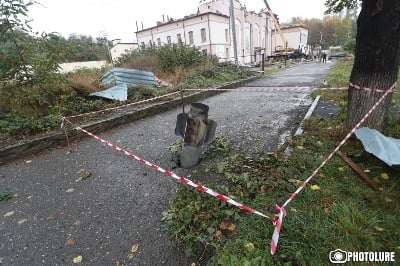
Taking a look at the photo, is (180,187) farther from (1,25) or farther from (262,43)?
(262,43)

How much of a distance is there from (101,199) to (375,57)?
4.37 m

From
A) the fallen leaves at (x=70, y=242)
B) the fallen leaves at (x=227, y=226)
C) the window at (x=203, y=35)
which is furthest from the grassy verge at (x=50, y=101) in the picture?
the window at (x=203, y=35)

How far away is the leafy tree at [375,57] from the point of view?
10.9 feet

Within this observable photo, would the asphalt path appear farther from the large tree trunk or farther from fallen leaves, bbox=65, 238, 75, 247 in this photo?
the large tree trunk

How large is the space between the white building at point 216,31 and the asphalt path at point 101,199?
25.0 m

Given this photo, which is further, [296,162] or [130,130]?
[130,130]

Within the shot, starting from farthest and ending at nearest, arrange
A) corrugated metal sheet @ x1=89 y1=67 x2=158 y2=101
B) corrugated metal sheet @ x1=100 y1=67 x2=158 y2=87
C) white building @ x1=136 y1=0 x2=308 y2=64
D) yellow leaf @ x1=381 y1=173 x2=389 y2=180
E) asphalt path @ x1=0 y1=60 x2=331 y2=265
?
white building @ x1=136 y1=0 x2=308 y2=64 → corrugated metal sheet @ x1=100 y1=67 x2=158 y2=87 → corrugated metal sheet @ x1=89 y1=67 x2=158 y2=101 → yellow leaf @ x1=381 y1=173 x2=389 y2=180 → asphalt path @ x1=0 y1=60 x2=331 y2=265

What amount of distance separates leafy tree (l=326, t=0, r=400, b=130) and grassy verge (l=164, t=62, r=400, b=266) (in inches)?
21.6

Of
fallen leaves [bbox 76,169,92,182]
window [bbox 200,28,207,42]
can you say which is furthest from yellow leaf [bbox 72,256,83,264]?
window [bbox 200,28,207,42]

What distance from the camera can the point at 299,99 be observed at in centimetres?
863

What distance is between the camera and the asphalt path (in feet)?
8.45

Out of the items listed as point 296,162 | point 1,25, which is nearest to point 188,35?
point 1,25

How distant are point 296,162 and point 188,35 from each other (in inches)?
1372

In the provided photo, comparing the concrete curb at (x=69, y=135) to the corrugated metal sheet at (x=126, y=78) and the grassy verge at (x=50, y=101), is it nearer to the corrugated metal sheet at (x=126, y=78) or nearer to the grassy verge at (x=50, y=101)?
the grassy verge at (x=50, y=101)
